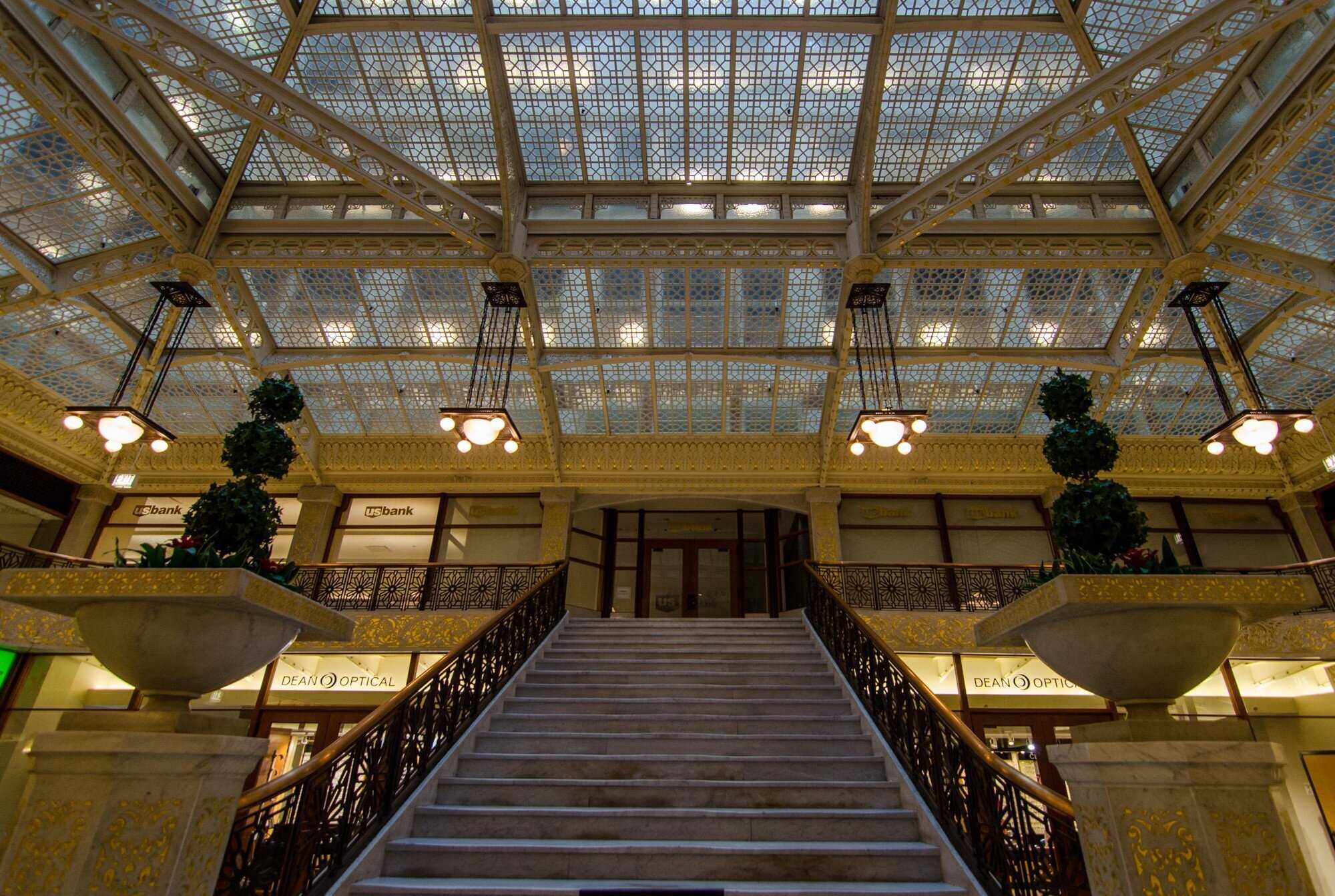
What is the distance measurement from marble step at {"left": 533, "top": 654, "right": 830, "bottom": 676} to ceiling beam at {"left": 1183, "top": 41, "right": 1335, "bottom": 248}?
6902 millimetres

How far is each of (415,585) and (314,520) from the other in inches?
120

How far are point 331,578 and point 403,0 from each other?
840cm

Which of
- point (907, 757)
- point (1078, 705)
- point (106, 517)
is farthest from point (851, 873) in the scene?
point (106, 517)

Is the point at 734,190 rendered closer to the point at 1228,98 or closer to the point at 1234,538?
the point at 1228,98

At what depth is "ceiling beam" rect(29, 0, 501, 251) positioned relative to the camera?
5.69 m

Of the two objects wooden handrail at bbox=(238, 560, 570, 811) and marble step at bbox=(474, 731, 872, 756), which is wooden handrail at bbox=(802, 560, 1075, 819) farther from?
wooden handrail at bbox=(238, 560, 570, 811)

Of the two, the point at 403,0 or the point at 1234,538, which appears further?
the point at 1234,538

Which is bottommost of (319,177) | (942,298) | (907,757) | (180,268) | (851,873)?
(851,873)

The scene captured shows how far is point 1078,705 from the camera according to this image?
9.55 meters

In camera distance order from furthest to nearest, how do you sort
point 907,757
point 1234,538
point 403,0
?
point 1234,538 → point 403,0 → point 907,757

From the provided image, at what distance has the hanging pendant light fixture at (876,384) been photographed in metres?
6.47

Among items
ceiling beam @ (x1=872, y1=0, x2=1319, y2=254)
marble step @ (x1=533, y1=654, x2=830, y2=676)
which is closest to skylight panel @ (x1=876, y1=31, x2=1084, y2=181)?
ceiling beam @ (x1=872, y1=0, x2=1319, y2=254)

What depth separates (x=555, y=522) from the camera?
12.4 metres

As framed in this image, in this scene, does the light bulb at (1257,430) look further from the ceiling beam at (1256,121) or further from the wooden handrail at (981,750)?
the wooden handrail at (981,750)
